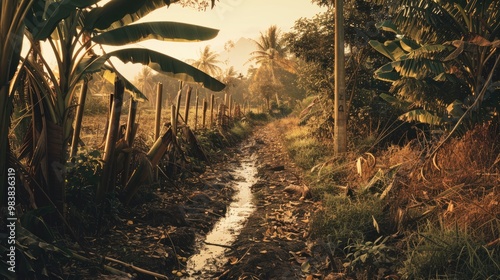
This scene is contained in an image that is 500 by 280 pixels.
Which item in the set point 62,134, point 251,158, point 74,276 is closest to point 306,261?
point 74,276

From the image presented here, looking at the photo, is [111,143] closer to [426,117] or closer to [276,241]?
[276,241]

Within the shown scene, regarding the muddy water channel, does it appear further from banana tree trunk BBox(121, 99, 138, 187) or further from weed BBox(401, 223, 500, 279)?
weed BBox(401, 223, 500, 279)

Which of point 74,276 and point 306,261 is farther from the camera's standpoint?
point 306,261

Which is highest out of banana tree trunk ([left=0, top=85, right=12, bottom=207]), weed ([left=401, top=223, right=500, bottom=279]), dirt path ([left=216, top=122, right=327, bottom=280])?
banana tree trunk ([left=0, top=85, right=12, bottom=207])

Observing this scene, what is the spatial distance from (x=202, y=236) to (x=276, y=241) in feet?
3.69

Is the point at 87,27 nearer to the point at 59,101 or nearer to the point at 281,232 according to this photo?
the point at 59,101

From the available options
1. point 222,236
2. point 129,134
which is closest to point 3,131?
point 129,134

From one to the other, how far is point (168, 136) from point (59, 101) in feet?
7.08

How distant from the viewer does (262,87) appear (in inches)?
1492

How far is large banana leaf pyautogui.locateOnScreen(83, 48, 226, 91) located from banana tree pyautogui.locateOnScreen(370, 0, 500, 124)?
153 inches

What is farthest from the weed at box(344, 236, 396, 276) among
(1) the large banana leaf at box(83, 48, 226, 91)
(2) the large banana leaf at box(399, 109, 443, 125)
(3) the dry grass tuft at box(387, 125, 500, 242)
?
(2) the large banana leaf at box(399, 109, 443, 125)

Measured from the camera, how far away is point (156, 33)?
5355mm

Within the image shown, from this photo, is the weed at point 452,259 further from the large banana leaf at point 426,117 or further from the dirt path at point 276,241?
the large banana leaf at point 426,117

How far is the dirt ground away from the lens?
403 cm
